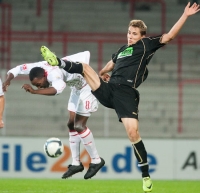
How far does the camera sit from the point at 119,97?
35.2 ft

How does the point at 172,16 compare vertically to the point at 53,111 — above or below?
above

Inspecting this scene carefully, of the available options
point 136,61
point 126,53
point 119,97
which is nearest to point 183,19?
point 136,61

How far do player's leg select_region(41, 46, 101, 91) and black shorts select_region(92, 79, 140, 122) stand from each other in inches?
5.0

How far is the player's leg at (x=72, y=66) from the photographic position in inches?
413

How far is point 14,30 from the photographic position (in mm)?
19688

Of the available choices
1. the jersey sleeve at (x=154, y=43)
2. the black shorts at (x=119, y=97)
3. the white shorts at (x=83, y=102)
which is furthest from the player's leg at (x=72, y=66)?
the white shorts at (x=83, y=102)

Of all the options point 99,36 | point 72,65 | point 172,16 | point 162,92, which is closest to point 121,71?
point 72,65

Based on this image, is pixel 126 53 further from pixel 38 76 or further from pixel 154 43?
pixel 38 76

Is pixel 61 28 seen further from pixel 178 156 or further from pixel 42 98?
pixel 178 156

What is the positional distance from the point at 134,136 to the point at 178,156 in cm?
568

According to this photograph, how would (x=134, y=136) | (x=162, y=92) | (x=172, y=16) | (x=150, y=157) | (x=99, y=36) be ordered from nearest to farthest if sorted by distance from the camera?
(x=134, y=136) < (x=150, y=157) < (x=162, y=92) < (x=99, y=36) < (x=172, y=16)

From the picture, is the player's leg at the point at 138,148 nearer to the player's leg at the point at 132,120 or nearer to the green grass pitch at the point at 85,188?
the player's leg at the point at 132,120

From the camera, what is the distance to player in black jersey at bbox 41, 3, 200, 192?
34.4ft

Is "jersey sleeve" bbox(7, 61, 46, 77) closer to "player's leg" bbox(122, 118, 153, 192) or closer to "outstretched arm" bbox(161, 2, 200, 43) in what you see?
"player's leg" bbox(122, 118, 153, 192)
